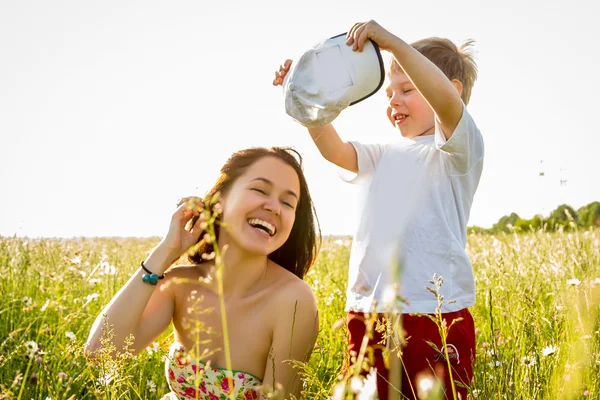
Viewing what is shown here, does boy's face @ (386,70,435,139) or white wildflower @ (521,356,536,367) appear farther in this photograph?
boy's face @ (386,70,435,139)

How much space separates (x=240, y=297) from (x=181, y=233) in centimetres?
40

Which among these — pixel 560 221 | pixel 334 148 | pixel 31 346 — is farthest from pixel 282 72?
pixel 560 221

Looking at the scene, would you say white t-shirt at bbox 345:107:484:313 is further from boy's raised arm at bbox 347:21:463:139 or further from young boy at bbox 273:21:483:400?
boy's raised arm at bbox 347:21:463:139

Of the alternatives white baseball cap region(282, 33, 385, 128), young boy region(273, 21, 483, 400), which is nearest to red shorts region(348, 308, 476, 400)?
young boy region(273, 21, 483, 400)

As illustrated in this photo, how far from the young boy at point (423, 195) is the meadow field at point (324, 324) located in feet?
0.58

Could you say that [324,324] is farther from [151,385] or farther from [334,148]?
[334,148]

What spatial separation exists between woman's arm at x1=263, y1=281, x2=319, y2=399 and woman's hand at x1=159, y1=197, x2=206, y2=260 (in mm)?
485

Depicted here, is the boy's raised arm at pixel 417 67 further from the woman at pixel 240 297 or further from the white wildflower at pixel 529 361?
the white wildflower at pixel 529 361

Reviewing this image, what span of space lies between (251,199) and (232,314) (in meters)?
0.53

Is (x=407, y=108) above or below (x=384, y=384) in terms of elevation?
above

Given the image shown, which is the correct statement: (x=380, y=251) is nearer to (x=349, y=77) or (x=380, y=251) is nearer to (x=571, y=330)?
(x=349, y=77)

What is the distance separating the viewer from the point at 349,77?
2412 mm

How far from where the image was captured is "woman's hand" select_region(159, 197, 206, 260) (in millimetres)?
2736

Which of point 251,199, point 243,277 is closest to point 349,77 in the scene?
point 251,199
